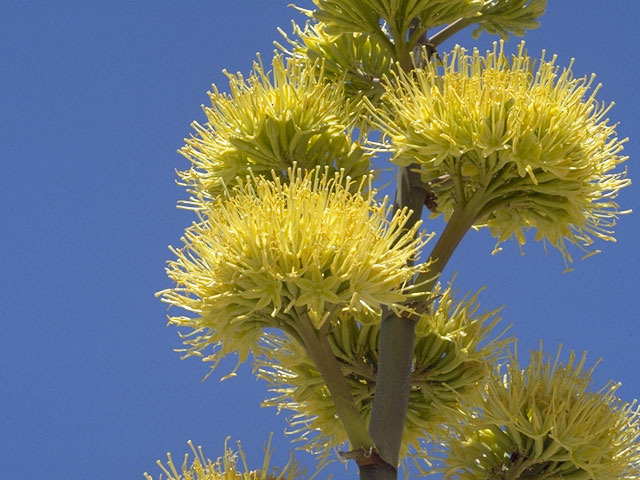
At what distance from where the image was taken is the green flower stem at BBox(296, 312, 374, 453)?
2131 millimetres

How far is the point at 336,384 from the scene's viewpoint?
2170mm

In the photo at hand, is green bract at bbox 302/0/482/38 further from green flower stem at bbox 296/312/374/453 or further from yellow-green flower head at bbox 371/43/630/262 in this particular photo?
green flower stem at bbox 296/312/374/453

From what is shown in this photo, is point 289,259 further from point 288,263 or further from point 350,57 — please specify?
point 350,57

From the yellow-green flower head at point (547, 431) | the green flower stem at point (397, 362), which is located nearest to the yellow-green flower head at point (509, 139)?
the green flower stem at point (397, 362)

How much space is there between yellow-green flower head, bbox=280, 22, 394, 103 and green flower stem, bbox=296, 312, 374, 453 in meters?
0.75

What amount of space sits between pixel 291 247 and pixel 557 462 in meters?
0.93

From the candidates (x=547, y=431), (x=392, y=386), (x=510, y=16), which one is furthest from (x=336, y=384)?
(x=510, y=16)

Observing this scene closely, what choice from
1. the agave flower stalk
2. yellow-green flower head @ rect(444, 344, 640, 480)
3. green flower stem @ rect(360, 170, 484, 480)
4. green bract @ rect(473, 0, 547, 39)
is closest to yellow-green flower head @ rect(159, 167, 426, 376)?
the agave flower stalk

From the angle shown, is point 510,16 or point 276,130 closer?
point 276,130

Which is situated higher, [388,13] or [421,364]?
[388,13]

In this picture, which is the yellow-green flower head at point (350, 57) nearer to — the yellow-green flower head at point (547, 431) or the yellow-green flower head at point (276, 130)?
the yellow-green flower head at point (276, 130)

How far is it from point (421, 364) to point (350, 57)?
79 cm

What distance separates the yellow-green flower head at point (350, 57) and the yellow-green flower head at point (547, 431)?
79cm

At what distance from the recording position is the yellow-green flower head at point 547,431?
2.38 m
